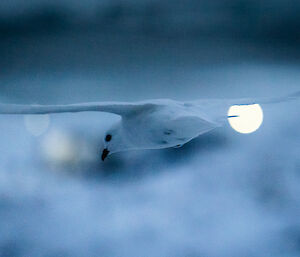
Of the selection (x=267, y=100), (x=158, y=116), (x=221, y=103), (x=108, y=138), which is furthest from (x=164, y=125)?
(x=267, y=100)

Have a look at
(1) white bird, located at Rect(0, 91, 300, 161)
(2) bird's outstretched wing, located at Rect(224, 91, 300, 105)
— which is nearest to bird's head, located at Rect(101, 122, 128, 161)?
(1) white bird, located at Rect(0, 91, 300, 161)

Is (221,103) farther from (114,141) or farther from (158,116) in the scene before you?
(114,141)

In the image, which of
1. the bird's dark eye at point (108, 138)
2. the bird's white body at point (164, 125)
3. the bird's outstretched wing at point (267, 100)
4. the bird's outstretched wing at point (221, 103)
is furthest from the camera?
the bird's dark eye at point (108, 138)

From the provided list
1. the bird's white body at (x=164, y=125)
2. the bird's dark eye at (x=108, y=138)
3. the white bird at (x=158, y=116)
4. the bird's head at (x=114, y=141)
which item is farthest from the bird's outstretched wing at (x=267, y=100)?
the bird's dark eye at (x=108, y=138)

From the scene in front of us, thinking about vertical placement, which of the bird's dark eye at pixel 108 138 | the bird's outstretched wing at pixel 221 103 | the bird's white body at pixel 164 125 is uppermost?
the bird's outstretched wing at pixel 221 103

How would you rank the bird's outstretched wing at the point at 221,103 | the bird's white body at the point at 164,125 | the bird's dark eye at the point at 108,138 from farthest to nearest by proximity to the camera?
the bird's dark eye at the point at 108,138
the bird's outstretched wing at the point at 221,103
the bird's white body at the point at 164,125

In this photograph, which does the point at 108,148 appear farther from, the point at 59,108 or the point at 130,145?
the point at 59,108

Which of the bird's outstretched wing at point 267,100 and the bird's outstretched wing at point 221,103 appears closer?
the bird's outstretched wing at point 221,103

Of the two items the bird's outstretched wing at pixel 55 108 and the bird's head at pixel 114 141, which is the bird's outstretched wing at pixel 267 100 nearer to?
the bird's head at pixel 114 141
